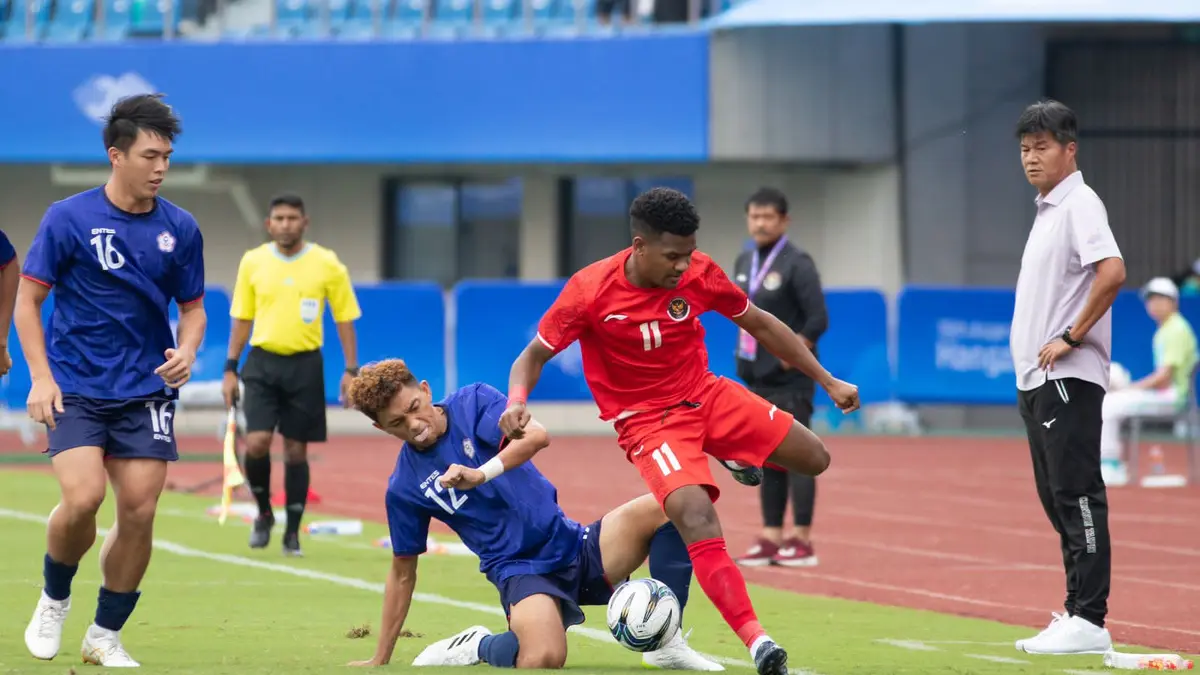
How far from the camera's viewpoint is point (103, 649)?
→ 7684mm

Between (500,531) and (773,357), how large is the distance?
14.3ft

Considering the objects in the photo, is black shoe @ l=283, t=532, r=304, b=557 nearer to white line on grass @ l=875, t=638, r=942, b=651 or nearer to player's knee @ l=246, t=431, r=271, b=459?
player's knee @ l=246, t=431, r=271, b=459

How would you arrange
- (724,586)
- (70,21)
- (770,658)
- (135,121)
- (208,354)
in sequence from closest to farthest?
1. (770,658)
2. (724,586)
3. (135,121)
4. (208,354)
5. (70,21)

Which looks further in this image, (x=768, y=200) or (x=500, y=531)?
(x=768, y=200)

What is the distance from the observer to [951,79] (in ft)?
83.4

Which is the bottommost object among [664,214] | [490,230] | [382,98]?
[490,230]

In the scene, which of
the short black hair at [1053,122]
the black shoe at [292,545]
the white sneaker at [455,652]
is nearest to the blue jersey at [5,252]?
→ the white sneaker at [455,652]

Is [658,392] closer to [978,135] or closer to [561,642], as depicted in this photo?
[561,642]

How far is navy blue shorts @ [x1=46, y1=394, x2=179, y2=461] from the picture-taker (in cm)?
758

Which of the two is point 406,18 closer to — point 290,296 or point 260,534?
point 290,296

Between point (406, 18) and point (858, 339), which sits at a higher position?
point (406, 18)

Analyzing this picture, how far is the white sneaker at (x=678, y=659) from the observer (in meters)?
7.71

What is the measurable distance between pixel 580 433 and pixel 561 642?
1723 centimetres

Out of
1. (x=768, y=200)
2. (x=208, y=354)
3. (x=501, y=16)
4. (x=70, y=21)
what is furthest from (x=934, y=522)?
(x=70, y=21)
